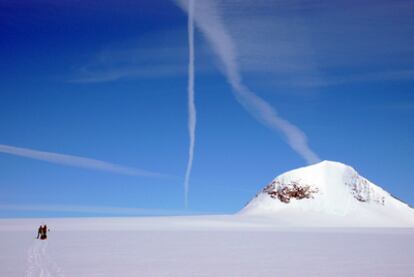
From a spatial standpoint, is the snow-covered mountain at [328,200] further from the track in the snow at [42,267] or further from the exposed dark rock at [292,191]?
the track in the snow at [42,267]

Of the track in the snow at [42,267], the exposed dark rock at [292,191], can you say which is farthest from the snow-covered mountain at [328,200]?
the track in the snow at [42,267]

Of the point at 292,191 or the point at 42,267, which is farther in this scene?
the point at 292,191

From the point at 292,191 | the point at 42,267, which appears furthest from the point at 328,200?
the point at 42,267

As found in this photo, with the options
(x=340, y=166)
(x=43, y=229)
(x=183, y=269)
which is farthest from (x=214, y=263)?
(x=340, y=166)

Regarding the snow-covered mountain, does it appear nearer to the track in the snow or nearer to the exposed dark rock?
the exposed dark rock

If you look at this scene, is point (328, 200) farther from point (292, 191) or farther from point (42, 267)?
point (42, 267)

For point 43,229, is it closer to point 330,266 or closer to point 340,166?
point 330,266

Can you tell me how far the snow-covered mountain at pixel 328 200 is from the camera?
114 m

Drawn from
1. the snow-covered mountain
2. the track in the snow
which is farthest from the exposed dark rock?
the track in the snow

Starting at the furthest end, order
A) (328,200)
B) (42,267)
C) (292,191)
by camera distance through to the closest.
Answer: (292,191) < (328,200) < (42,267)

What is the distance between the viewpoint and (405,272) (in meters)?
17.8

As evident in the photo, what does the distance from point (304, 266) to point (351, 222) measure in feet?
311

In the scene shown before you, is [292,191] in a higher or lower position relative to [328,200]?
higher

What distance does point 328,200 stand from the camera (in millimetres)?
120500
